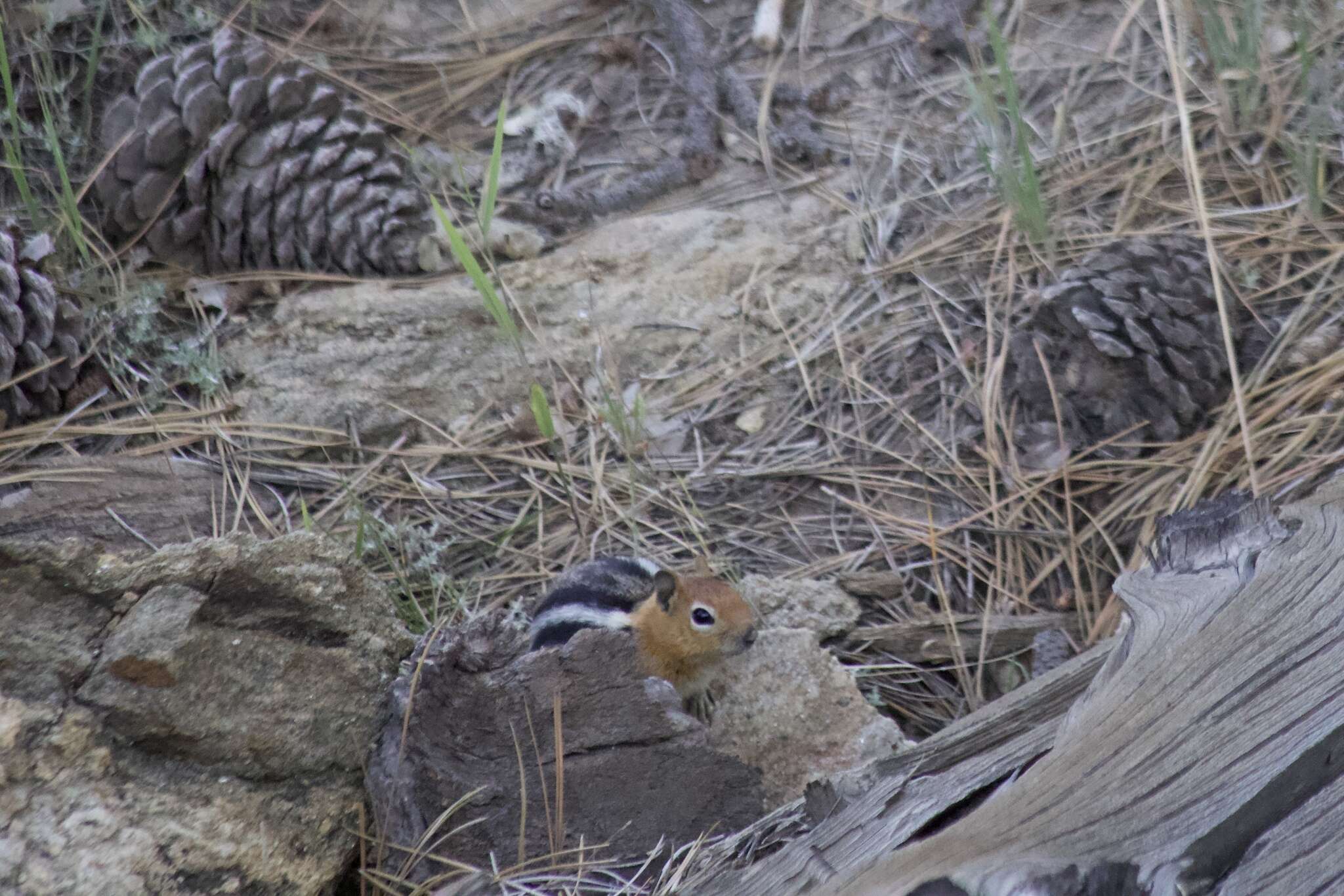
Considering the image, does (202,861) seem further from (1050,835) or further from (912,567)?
(912,567)

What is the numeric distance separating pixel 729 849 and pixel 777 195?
2.31 metres

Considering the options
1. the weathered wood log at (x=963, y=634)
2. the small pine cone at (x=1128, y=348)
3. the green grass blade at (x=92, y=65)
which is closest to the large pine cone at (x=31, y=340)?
the green grass blade at (x=92, y=65)

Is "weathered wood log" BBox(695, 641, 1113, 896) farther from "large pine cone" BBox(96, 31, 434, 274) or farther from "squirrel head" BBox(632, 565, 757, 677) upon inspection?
"large pine cone" BBox(96, 31, 434, 274)

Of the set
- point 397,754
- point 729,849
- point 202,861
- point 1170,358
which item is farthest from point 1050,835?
point 1170,358

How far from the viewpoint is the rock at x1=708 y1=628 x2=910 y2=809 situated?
2193 mm

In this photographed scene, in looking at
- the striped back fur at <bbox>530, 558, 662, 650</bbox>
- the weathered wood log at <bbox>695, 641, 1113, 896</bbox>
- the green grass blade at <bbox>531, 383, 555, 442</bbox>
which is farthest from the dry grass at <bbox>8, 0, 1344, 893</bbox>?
the weathered wood log at <bbox>695, 641, 1113, 896</bbox>

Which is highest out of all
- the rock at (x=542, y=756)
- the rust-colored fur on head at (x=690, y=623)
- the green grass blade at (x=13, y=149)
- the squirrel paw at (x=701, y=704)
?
the green grass blade at (x=13, y=149)

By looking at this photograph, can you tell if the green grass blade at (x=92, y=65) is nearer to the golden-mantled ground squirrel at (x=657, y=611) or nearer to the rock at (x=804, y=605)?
the golden-mantled ground squirrel at (x=657, y=611)

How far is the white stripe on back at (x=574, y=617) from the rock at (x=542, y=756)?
0.43 m

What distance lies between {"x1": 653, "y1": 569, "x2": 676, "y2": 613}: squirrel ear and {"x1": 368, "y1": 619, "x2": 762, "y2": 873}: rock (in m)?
0.60

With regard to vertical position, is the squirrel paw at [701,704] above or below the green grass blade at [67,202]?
below

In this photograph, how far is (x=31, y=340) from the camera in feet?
9.28

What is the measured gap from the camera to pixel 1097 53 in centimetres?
360

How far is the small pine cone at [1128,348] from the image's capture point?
8.92 feet
